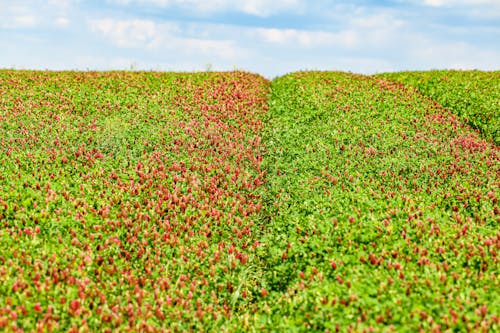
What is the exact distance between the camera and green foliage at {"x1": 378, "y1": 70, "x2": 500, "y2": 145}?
67.2ft

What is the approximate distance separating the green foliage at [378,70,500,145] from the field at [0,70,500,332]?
12.5 inches

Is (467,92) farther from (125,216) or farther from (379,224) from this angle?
(125,216)

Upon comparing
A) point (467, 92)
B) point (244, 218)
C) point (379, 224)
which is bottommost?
point (244, 218)

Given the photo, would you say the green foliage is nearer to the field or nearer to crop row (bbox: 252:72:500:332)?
the field

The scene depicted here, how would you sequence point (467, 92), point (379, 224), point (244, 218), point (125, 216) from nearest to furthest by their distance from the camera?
1. point (379, 224)
2. point (125, 216)
3. point (244, 218)
4. point (467, 92)

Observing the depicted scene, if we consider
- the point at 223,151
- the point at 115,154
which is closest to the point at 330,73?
the point at 223,151

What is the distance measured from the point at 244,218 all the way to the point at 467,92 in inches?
672

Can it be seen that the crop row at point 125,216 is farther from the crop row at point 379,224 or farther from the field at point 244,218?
the crop row at point 379,224

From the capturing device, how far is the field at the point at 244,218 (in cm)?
811

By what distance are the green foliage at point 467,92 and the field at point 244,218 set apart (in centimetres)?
32

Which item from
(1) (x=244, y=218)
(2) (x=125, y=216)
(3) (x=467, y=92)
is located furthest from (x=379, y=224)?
(3) (x=467, y=92)

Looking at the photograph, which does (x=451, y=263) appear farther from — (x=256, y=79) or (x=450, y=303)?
(x=256, y=79)

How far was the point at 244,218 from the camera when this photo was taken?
12.0 metres

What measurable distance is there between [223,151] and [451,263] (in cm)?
849
